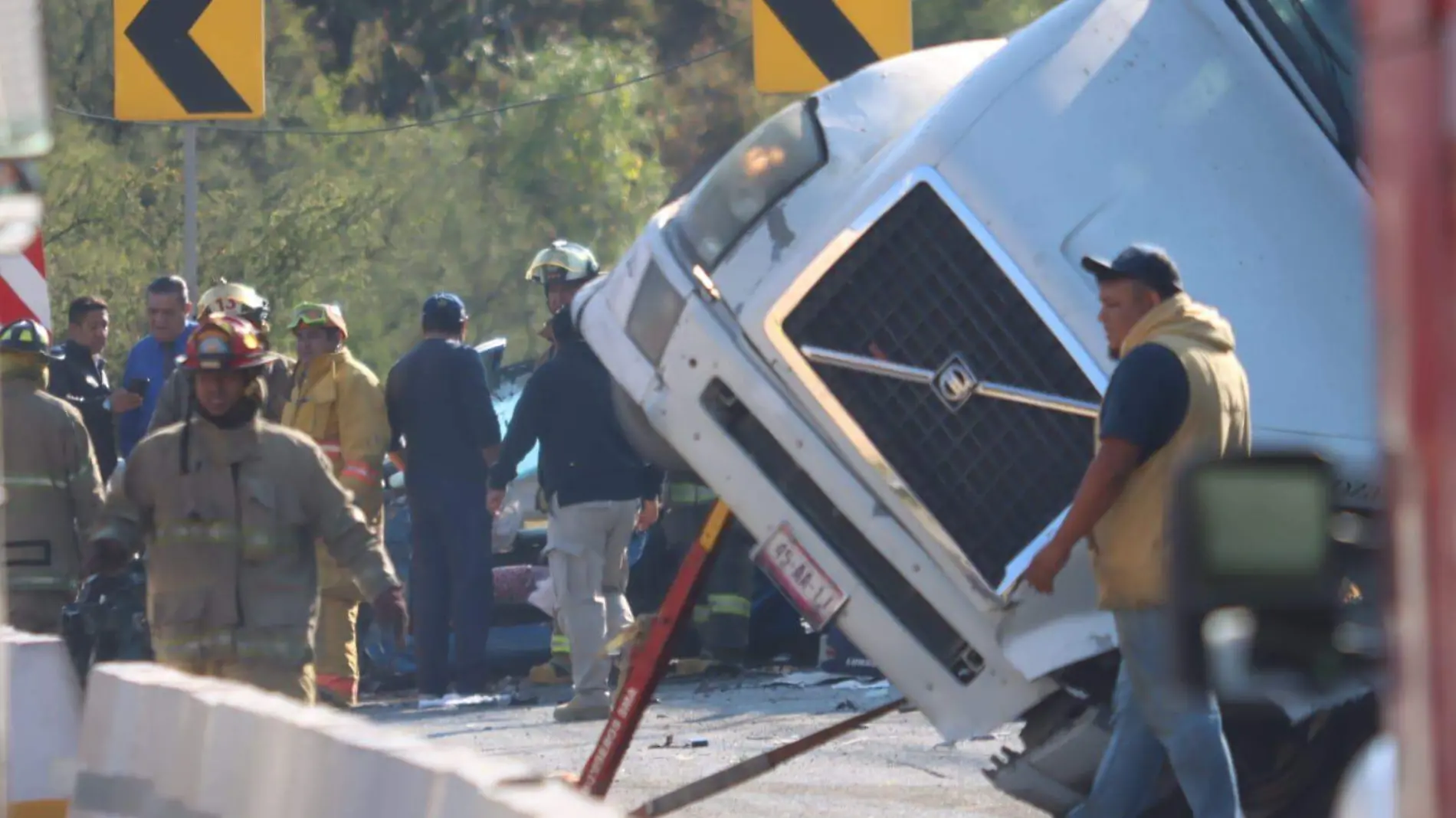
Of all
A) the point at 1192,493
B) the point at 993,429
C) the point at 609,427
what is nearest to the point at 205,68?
the point at 609,427

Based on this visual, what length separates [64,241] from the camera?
75.7 ft

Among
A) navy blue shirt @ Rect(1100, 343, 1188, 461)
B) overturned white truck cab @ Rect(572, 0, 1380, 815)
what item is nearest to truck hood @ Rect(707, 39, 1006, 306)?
overturned white truck cab @ Rect(572, 0, 1380, 815)

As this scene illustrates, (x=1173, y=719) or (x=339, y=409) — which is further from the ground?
(x=339, y=409)

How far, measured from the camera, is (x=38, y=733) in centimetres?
574

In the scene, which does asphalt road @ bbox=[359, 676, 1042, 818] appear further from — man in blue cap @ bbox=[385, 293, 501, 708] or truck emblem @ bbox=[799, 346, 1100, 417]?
truck emblem @ bbox=[799, 346, 1100, 417]

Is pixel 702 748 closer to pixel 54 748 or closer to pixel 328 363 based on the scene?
pixel 328 363

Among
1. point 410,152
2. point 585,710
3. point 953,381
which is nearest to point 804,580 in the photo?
point 953,381

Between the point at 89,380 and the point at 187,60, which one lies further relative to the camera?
the point at 89,380

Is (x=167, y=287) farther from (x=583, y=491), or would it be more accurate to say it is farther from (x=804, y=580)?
(x=804, y=580)

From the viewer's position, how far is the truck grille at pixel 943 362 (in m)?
7.12

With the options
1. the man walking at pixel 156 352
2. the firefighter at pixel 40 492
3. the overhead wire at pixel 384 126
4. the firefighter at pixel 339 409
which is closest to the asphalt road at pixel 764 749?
the firefighter at pixel 339 409

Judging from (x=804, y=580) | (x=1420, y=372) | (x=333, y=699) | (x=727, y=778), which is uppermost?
(x=1420, y=372)

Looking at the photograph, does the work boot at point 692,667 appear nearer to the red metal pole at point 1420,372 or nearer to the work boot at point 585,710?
the work boot at point 585,710

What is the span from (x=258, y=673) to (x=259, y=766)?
273cm
